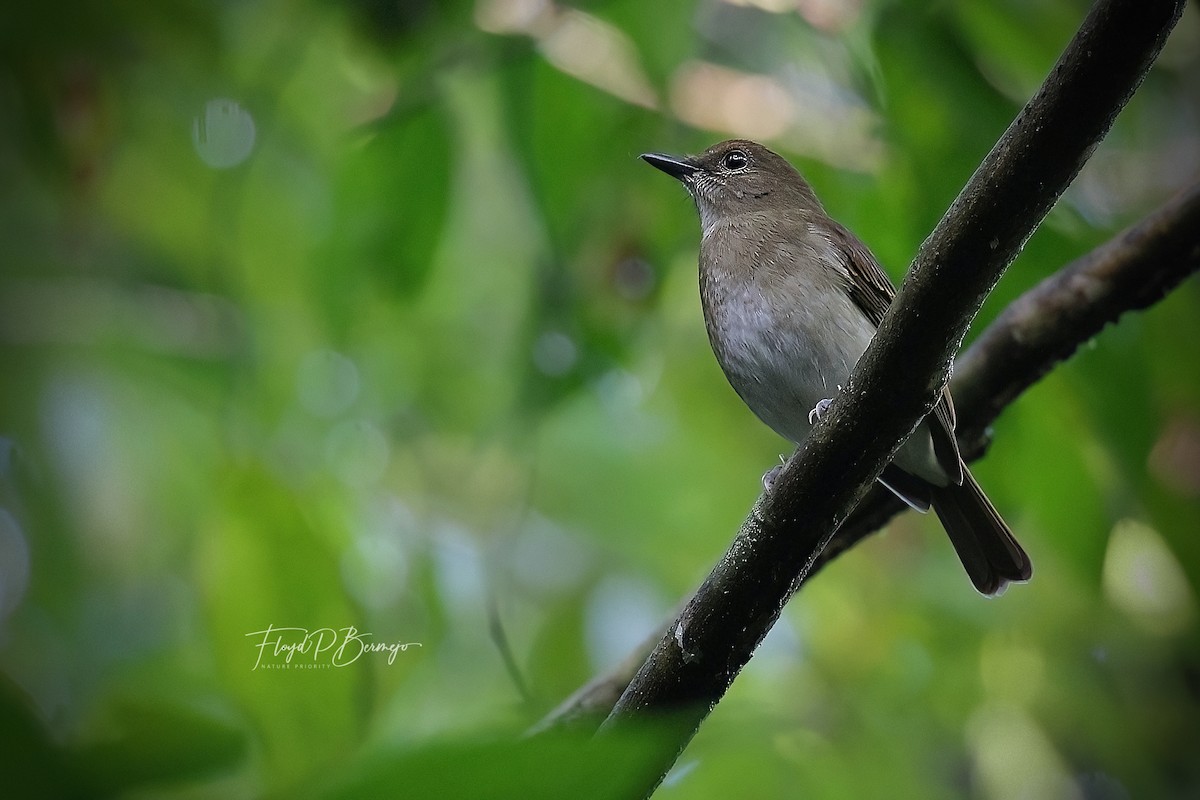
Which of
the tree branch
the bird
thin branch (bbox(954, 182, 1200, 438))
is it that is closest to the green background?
thin branch (bbox(954, 182, 1200, 438))

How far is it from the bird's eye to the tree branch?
286cm

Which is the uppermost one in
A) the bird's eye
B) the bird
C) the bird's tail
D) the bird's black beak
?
the bird's black beak

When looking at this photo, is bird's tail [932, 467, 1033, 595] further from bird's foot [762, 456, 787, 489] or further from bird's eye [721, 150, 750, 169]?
bird's eye [721, 150, 750, 169]

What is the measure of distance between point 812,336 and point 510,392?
1.34m

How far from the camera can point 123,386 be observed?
5.05 meters

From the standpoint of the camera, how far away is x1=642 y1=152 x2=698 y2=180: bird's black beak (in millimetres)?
4598

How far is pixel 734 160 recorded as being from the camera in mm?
5105

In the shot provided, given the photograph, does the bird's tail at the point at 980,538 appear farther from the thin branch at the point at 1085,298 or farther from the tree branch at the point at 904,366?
the tree branch at the point at 904,366

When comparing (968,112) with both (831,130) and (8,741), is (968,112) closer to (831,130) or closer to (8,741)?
(831,130)

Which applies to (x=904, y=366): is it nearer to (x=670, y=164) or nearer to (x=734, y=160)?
(x=670, y=164)

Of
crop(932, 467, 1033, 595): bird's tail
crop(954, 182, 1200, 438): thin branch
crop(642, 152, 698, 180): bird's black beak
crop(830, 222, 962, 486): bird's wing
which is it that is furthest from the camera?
crop(642, 152, 698, 180): bird's black beak

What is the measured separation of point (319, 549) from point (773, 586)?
3.63ft

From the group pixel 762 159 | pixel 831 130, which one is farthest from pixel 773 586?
pixel 762 159

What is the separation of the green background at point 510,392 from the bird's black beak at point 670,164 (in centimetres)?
11
